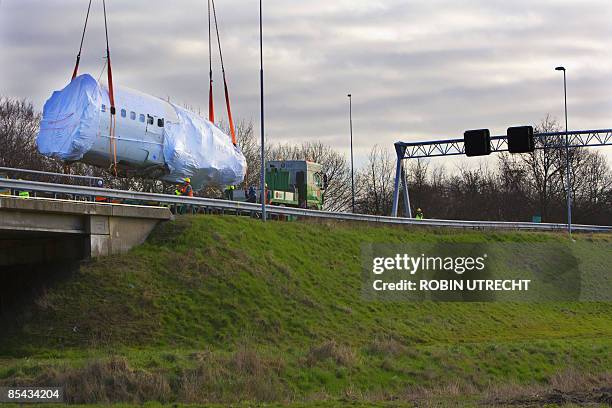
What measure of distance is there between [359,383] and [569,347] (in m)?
9.28

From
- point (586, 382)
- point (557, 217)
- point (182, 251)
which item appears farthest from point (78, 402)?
point (557, 217)

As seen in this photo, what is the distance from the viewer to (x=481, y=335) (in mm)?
32406

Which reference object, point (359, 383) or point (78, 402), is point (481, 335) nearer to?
point (359, 383)

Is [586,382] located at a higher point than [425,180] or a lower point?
lower

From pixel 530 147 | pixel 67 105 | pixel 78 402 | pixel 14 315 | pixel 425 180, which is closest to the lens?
pixel 78 402

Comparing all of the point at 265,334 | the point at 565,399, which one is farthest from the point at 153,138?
the point at 565,399

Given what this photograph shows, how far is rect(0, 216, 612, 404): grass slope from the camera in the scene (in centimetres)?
2161

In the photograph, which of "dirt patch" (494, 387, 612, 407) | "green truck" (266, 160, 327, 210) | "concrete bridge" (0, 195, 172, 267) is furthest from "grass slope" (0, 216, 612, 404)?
"green truck" (266, 160, 327, 210)

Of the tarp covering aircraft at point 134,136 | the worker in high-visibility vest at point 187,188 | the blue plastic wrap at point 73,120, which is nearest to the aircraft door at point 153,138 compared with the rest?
the tarp covering aircraft at point 134,136

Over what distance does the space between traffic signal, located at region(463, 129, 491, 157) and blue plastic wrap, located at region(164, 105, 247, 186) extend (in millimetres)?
10158

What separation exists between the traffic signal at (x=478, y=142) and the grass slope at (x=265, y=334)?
756 cm

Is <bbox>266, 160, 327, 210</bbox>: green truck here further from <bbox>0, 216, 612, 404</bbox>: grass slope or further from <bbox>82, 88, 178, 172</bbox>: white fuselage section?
<bbox>82, 88, 178, 172</bbox>: white fuselage section

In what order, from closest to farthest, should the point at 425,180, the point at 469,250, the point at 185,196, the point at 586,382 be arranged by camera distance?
the point at 586,382
the point at 185,196
the point at 469,250
the point at 425,180

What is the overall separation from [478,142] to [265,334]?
712 inches
